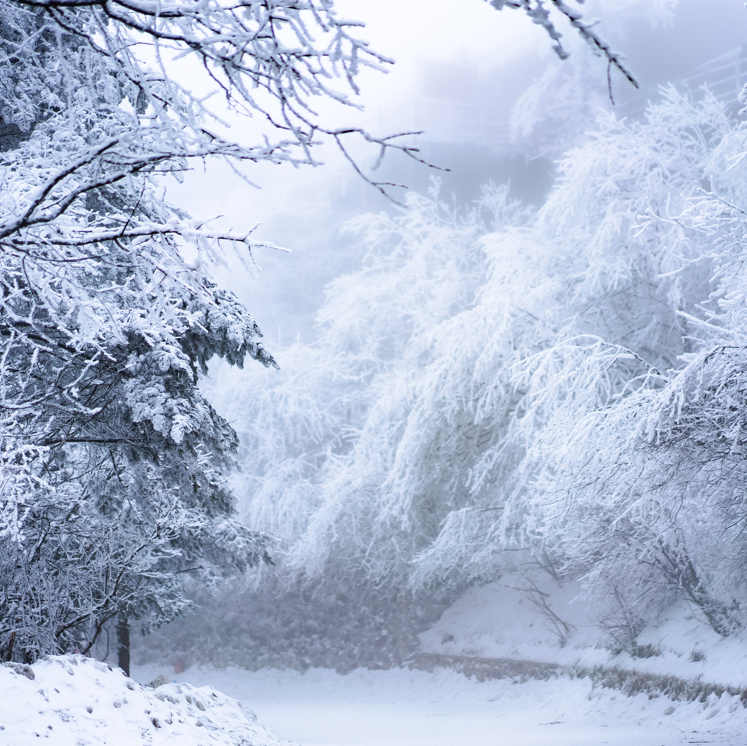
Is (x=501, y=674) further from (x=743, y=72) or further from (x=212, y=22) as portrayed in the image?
(x=743, y=72)

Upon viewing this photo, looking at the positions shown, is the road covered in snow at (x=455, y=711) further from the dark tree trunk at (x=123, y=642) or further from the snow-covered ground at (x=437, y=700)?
the dark tree trunk at (x=123, y=642)

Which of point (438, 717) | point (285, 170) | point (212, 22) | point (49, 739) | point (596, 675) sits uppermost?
point (285, 170)

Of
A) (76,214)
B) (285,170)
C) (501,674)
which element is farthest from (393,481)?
(285,170)

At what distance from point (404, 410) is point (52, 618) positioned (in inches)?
391

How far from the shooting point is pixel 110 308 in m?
3.37

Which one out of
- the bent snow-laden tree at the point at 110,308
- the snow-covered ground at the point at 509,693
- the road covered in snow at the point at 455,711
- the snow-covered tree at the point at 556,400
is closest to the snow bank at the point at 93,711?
the bent snow-laden tree at the point at 110,308

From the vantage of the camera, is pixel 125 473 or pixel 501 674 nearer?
pixel 125 473

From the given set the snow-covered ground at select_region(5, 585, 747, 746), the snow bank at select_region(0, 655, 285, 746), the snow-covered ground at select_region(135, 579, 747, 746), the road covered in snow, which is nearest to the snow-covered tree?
the snow-covered ground at select_region(135, 579, 747, 746)

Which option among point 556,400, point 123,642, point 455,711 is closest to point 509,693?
point 455,711

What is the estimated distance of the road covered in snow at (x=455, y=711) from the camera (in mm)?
8773

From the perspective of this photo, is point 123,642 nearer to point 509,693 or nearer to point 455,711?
point 455,711

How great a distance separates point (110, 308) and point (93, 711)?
2652 millimetres

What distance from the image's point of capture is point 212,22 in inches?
106

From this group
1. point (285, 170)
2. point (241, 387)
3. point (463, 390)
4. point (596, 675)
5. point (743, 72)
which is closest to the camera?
point (596, 675)
